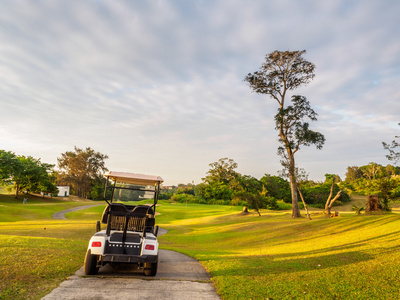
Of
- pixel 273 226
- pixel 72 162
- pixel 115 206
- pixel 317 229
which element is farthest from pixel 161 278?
pixel 72 162

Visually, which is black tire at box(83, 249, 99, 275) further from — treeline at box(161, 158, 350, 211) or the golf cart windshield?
treeline at box(161, 158, 350, 211)

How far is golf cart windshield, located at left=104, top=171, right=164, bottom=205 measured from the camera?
8.94 meters

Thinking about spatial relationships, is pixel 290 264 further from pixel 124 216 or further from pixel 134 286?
pixel 124 216

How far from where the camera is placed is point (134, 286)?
5762 mm

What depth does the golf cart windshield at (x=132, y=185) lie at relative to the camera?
8.94m

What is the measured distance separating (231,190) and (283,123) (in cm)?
4919

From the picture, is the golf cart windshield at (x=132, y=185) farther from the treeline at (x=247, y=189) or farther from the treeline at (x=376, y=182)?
the treeline at (x=247, y=189)

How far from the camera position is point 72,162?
8231cm

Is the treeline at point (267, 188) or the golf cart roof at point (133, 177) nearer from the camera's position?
the golf cart roof at point (133, 177)

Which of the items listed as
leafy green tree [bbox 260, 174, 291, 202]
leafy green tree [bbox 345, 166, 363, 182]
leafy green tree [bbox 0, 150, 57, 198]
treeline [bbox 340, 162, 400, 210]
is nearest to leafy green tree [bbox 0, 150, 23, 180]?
leafy green tree [bbox 0, 150, 57, 198]

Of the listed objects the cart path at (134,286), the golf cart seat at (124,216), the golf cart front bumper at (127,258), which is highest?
the golf cart seat at (124,216)

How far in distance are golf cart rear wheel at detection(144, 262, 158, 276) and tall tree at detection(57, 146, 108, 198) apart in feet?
277

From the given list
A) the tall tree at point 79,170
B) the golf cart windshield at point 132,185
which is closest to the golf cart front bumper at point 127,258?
the golf cart windshield at point 132,185

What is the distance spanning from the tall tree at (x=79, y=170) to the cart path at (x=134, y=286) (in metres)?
83.7
